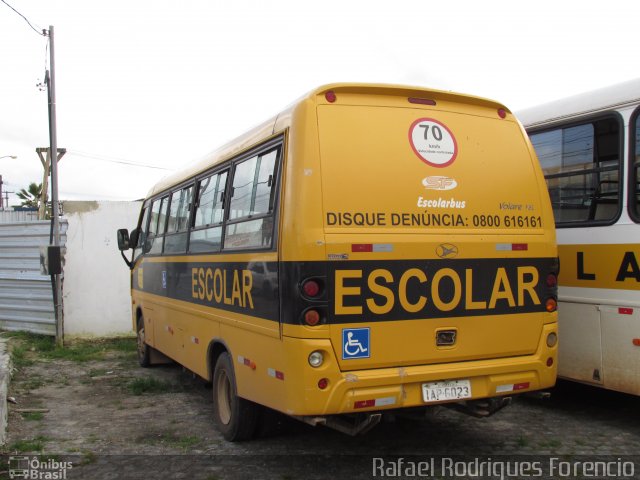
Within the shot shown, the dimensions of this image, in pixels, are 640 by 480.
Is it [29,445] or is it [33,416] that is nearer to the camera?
[29,445]

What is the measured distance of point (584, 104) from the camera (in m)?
6.16

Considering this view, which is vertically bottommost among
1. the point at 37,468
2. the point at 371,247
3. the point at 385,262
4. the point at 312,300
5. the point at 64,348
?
the point at 37,468

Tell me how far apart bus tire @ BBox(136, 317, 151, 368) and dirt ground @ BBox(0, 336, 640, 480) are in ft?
4.81

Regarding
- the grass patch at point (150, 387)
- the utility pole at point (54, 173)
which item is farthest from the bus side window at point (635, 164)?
the utility pole at point (54, 173)

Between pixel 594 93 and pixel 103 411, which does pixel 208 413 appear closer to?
pixel 103 411

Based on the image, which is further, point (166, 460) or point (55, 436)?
point (55, 436)

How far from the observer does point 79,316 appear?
11727mm

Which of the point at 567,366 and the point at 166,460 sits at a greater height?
the point at 567,366

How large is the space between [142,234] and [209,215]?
12.2ft

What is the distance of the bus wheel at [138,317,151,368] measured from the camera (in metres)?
9.44

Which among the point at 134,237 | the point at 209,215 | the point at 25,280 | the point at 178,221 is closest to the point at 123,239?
the point at 134,237

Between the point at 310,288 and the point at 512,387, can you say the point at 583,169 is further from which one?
the point at 310,288

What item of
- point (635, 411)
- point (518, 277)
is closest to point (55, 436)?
point (518, 277)

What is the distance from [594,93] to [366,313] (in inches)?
139
